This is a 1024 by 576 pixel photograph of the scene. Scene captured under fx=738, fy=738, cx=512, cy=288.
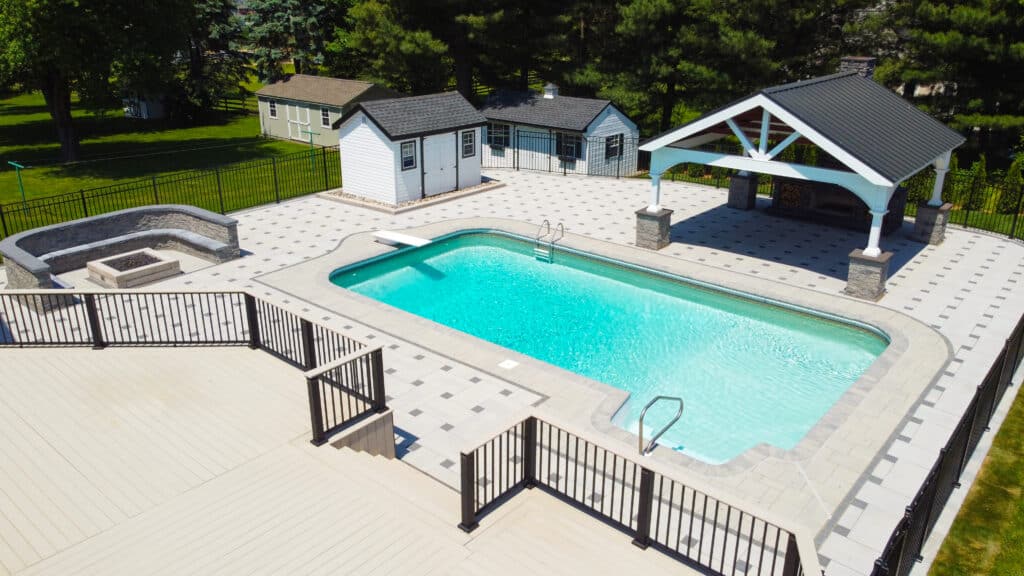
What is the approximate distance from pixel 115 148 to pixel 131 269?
72.1ft

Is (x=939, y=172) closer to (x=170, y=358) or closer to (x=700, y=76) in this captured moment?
(x=700, y=76)

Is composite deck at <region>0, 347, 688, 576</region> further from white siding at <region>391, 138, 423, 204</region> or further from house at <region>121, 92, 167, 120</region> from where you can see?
house at <region>121, 92, 167, 120</region>

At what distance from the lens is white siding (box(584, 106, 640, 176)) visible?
30094mm

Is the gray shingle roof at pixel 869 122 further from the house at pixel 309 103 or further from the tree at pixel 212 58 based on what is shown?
the tree at pixel 212 58

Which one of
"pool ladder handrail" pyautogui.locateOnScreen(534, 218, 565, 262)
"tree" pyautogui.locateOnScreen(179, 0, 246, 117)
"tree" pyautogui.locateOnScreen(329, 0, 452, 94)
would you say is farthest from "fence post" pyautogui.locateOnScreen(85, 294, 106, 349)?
"tree" pyautogui.locateOnScreen(179, 0, 246, 117)

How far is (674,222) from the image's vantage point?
23.6 m

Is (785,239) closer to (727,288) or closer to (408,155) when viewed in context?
(727,288)

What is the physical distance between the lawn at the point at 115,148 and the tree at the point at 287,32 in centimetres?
411

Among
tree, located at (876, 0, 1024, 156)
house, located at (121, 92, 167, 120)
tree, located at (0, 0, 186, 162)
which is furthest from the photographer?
house, located at (121, 92, 167, 120)

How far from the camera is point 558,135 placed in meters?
30.5

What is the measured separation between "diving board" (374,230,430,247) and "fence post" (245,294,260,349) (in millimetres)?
8704

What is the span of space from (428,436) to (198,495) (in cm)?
404

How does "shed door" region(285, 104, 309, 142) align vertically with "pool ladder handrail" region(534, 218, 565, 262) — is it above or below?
above

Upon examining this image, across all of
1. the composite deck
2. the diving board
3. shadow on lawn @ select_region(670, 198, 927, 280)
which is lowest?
shadow on lawn @ select_region(670, 198, 927, 280)
